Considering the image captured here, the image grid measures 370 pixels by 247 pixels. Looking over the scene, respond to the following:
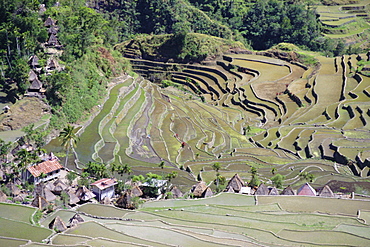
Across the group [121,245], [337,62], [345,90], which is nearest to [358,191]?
[121,245]

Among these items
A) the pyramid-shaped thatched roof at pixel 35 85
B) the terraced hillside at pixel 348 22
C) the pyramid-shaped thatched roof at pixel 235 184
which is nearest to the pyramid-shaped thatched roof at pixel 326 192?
the pyramid-shaped thatched roof at pixel 235 184

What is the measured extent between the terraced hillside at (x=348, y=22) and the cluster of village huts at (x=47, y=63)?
64976mm

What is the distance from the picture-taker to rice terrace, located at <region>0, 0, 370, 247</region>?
34281 mm

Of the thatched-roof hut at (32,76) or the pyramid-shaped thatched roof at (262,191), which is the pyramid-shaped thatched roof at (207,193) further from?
the thatched-roof hut at (32,76)

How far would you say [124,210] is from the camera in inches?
1455

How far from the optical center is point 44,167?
143 ft

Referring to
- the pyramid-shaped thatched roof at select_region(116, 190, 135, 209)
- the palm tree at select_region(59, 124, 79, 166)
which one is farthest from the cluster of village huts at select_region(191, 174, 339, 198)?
the palm tree at select_region(59, 124, 79, 166)

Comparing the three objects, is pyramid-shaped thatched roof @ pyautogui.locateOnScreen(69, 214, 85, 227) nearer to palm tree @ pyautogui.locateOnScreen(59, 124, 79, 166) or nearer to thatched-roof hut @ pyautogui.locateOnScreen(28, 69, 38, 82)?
palm tree @ pyautogui.locateOnScreen(59, 124, 79, 166)

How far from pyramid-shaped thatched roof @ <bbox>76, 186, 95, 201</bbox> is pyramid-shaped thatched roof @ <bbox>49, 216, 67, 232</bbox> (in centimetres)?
615

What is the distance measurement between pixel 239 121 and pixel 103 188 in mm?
33697

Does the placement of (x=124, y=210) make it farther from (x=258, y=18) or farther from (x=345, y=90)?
(x=258, y=18)

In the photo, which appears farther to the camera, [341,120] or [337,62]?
[337,62]

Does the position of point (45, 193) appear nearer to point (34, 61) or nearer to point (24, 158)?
point (24, 158)

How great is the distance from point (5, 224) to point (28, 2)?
33135mm
